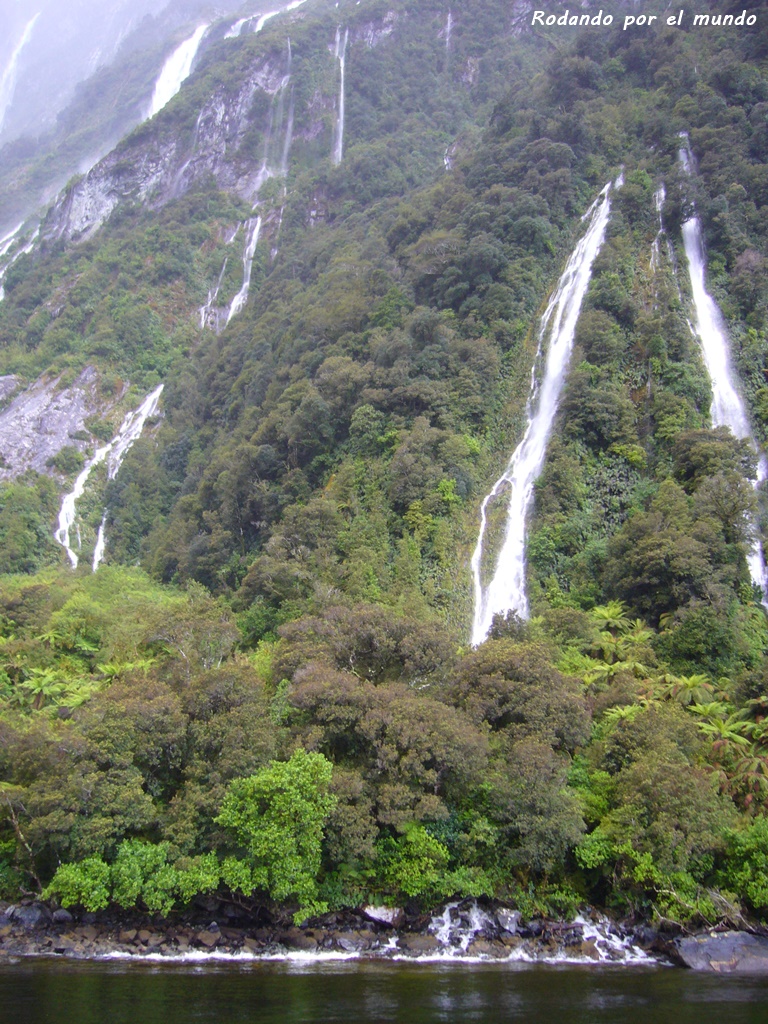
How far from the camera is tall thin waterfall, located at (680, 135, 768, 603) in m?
37.5

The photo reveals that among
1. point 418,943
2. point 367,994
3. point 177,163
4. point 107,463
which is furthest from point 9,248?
point 367,994

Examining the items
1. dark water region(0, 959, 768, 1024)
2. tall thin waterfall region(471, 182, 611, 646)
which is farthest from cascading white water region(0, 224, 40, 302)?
dark water region(0, 959, 768, 1024)

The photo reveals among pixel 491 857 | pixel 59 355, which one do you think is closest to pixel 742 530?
pixel 491 857

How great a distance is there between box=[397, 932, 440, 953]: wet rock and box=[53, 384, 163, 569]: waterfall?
44430mm

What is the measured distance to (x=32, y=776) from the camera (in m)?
20.5

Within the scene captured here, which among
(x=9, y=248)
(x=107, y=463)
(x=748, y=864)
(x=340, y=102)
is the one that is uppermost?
(x=340, y=102)

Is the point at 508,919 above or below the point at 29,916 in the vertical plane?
above

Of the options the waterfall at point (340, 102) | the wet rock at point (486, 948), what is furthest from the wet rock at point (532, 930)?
the waterfall at point (340, 102)

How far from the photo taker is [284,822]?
61.9ft

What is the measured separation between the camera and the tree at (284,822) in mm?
18531

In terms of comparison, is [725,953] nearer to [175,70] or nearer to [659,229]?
[659,229]

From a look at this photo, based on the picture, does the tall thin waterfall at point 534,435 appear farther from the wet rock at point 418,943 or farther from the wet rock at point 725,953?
the wet rock at point 725,953

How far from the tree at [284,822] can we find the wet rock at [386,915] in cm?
144

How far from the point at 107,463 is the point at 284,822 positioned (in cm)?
5613
